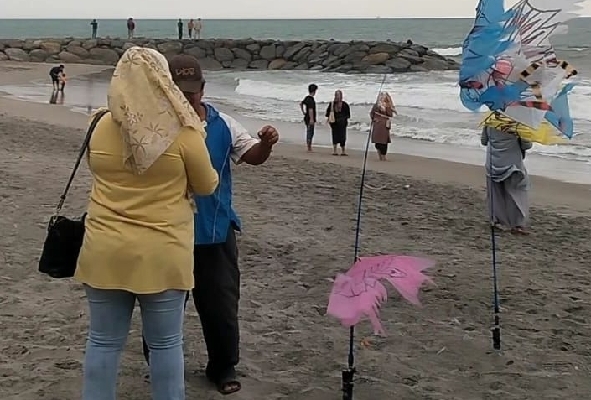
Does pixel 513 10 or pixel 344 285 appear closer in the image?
pixel 344 285

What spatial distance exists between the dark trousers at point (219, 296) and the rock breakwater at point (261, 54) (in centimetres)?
3764

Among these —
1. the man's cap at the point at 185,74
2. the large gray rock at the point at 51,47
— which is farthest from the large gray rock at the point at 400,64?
the man's cap at the point at 185,74

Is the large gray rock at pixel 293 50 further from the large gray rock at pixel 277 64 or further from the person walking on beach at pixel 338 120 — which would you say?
the person walking on beach at pixel 338 120

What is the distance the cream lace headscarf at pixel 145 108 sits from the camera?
285 centimetres

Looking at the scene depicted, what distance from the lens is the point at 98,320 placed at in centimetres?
308

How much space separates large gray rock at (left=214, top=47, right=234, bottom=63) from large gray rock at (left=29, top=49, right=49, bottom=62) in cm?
879

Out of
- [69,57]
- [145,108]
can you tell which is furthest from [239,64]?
[145,108]

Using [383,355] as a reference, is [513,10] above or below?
above

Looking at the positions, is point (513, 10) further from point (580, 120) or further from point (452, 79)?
point (452, 79)

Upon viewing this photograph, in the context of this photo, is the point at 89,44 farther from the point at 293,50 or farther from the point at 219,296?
the point at 219,296

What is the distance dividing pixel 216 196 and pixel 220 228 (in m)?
0.14

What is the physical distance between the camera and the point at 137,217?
2.91m

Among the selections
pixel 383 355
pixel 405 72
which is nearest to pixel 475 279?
pixel 383 355

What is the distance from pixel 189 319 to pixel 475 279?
6.96ft
